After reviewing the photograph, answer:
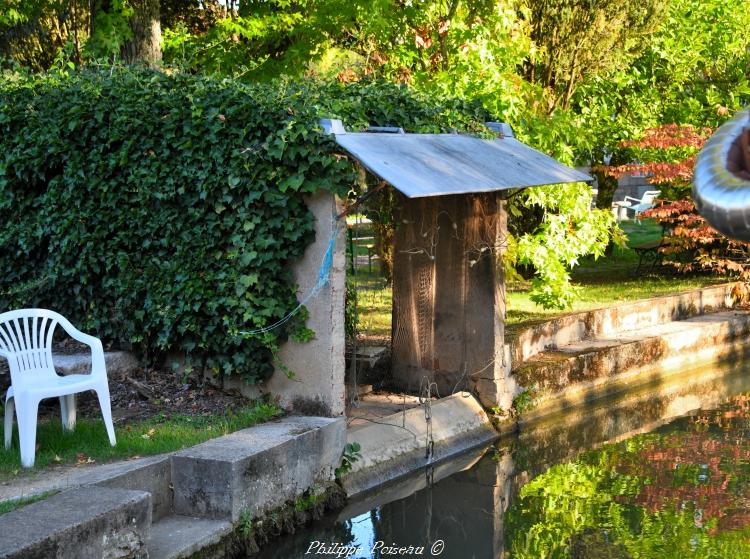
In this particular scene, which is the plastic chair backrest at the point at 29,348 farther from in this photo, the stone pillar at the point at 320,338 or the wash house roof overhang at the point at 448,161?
the wash house roof overhang at the point at 448,161

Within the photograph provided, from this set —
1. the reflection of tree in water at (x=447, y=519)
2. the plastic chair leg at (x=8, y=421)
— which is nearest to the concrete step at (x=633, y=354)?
the reflection of tree in water at (x=447, y=519)

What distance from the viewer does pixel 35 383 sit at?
7.23 metres

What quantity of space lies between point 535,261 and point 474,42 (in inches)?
107

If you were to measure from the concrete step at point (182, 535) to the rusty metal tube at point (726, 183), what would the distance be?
4017 mm

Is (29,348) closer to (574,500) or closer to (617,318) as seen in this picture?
(574,500)

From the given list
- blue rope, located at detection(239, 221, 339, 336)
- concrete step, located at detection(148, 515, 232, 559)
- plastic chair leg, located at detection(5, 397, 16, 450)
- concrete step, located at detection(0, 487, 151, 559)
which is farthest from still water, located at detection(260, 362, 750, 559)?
plastic chair leg, located at detection(5, 397, 16, 450)

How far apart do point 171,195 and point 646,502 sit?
4.66 m

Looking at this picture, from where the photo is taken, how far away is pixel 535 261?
12445 mm

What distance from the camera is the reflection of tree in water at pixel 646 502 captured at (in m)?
7.43

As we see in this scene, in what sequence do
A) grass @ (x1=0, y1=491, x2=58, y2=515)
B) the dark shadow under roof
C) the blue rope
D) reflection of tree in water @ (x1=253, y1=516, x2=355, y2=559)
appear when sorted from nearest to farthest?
grass @ (x1=0, y1=491, x2=58, y2=515) < reflection of tree in water @ (x1=253, y1=516, x2=355, y2=559) < the dark shadow under roof < the blue rope

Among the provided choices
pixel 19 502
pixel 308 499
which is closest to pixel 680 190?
pixel 308 499

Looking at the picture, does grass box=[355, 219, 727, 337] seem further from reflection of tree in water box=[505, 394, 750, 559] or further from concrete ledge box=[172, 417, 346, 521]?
concrete ledge box=[172, 417, 346, 521]

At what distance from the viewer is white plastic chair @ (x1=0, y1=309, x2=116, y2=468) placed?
6941mm

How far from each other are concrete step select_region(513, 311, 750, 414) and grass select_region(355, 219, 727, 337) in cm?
111
